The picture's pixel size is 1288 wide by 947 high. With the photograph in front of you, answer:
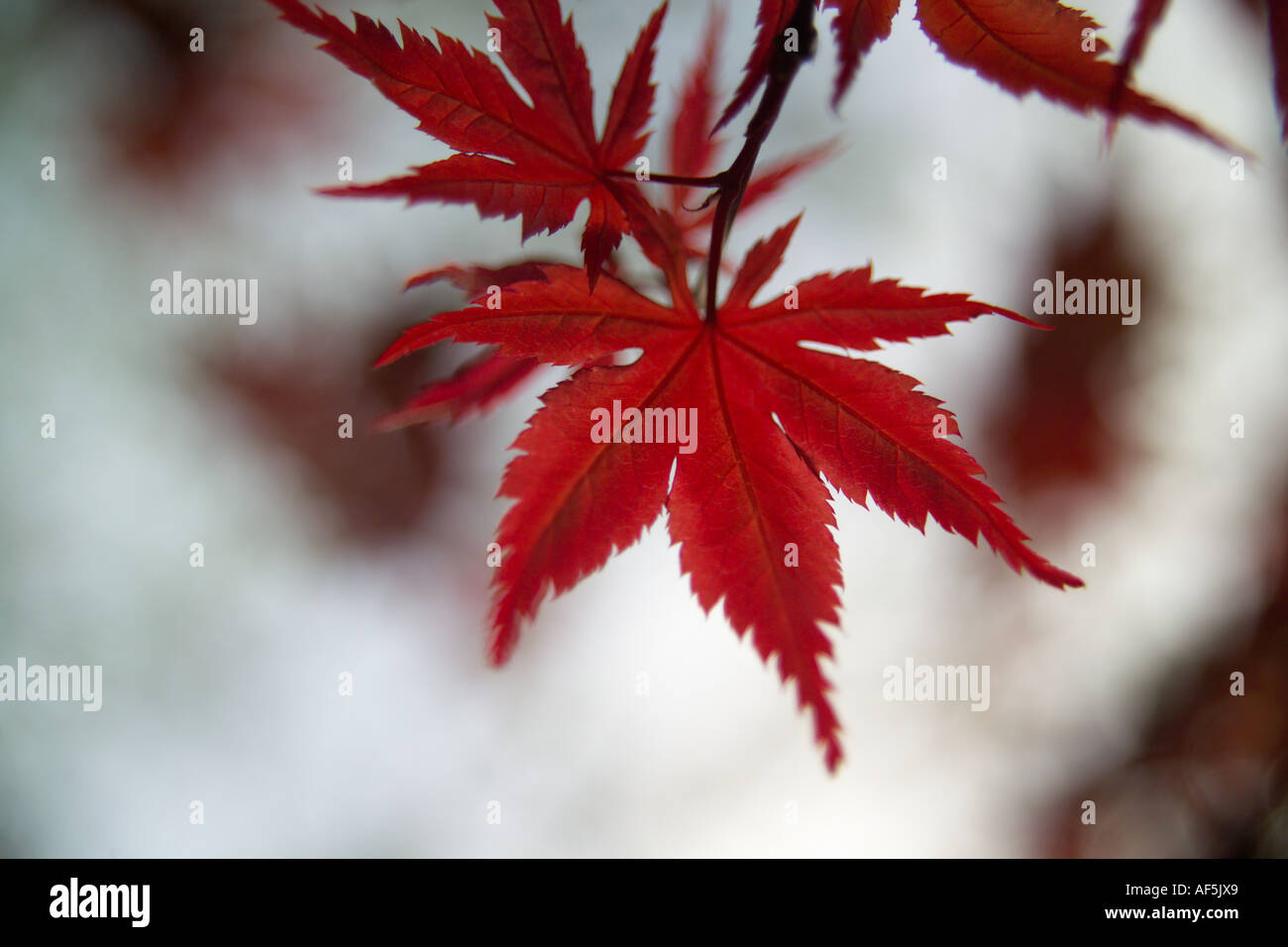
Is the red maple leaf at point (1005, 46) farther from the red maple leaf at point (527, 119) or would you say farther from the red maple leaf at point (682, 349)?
the red maple leaf at point (527, 119)

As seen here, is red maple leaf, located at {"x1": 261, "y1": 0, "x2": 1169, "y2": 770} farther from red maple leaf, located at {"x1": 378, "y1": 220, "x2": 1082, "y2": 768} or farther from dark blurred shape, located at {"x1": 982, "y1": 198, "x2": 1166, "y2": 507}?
dark blurred shape, located at {"x1": 982, "y1": 198, "x2": 1166, "y2": 507}

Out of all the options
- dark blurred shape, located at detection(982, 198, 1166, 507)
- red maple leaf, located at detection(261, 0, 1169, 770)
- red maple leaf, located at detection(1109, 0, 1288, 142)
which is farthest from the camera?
dark blurred shape, located at detection(982, 198, 1166, 507)

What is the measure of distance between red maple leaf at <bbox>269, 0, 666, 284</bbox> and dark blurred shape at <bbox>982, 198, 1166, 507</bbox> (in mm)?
1101

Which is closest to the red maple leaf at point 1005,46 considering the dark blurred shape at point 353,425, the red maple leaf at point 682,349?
the red maple leaf at point 682,349

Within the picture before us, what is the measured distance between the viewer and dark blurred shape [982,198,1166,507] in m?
1.28

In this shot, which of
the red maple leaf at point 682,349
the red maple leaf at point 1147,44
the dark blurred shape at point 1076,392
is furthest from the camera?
the dark blurred shape at point 1076,392

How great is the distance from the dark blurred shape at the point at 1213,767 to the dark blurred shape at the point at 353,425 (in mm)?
1619

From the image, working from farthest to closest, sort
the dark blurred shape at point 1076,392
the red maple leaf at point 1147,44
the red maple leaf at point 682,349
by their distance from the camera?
1. the dark blurred shape at point 1076,392
2. the red maple leaf at point 682,349
3. the red maple leaf at point 1147,44

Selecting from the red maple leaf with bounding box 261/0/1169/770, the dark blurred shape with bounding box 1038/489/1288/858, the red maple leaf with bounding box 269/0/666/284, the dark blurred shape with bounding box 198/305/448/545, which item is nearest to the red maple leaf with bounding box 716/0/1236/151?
the red maple leaf with bounding box 261/0/1169/770

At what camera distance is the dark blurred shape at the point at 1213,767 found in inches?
53.4

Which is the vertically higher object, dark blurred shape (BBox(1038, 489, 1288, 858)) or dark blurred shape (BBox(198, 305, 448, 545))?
dark blurred shape (BBox(198, 305, 448, 545))

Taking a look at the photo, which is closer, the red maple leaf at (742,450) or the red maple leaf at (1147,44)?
the red maple leaf at (1147,44)
